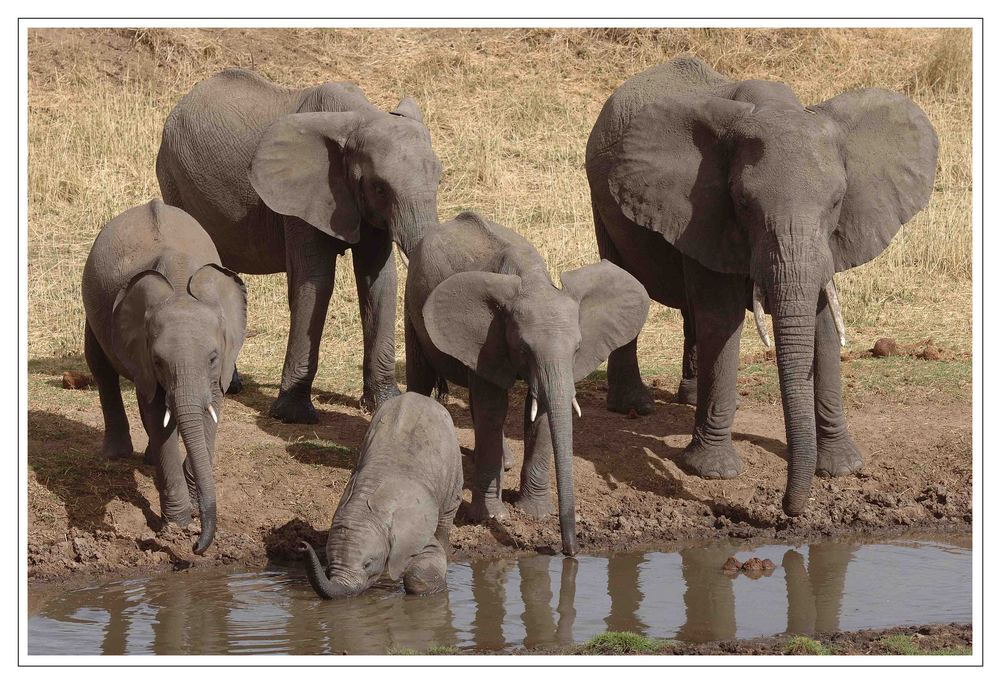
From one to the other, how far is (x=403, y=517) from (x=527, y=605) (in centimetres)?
78

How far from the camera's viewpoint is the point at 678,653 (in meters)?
7.00

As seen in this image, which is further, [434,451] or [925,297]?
[925,297]

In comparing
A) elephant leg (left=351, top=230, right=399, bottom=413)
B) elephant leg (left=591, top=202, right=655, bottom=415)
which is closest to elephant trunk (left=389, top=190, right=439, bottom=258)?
elephant leg (left=351, top=230, right=399, bottom=413)

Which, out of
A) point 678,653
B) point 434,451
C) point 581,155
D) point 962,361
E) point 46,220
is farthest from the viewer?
point 581,155

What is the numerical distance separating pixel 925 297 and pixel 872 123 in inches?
194

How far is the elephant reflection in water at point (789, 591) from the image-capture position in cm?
754

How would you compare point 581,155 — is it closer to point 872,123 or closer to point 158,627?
point 872,123

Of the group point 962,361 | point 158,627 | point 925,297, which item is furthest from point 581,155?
point 158,627

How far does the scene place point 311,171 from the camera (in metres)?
10.3

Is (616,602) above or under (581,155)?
under

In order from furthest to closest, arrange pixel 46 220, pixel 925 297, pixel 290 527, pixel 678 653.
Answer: pixel 46 220
pixel 925 297
pixel 290 527
pixel 678 653

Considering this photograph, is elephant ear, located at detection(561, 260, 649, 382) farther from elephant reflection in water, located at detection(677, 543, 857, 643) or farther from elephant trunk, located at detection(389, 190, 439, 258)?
elephant trunk, located at detection(389, 190, 439, 258)

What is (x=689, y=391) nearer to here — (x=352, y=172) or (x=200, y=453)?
(x=352, y=172)

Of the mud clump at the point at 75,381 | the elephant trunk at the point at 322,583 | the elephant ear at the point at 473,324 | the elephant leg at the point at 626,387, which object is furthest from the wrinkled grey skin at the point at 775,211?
the mud clump at the point at 75,381
